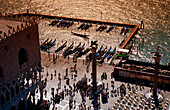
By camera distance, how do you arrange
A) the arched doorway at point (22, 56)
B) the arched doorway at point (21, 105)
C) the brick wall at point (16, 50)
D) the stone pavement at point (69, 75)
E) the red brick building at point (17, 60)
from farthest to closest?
the stone pavement at point (69, 75), the arched doorway at point (21, 105), the arched doorway at point (22, 56), the red brick building at point (17, 60), the brick wall at point (16, 50)

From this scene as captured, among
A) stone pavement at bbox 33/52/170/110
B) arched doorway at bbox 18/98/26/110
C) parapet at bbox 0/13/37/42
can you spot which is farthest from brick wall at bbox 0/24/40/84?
stone pavement at bbox 33/52/170/110

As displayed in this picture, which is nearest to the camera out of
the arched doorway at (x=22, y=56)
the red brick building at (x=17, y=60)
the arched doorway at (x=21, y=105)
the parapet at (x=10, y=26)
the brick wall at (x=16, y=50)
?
the brick wall at (x=16, y=50)

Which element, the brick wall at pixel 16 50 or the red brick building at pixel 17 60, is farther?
the red brick building at pixel 17 60

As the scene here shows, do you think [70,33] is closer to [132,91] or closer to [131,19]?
[131,19]

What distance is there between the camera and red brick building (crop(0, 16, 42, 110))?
74500mm

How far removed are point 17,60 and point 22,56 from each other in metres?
3.49

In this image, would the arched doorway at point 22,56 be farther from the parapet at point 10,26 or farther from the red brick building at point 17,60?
the parapet at point 10,26

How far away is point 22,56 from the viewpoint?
81.7 m

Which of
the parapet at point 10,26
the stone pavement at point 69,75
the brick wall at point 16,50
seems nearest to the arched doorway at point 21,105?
the stone pavement at point 69,75

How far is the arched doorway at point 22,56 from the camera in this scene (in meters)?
80.9

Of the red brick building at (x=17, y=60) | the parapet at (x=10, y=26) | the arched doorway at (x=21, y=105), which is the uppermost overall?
the parapet at (x=10, y=26)

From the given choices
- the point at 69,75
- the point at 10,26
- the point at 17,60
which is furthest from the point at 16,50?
the point at 69,75

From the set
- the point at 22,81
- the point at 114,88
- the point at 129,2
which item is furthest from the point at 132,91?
the point at 129,2

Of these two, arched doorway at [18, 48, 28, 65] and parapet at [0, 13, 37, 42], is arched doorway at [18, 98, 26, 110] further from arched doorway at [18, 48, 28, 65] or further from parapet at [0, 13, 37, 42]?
parapet at [0, 13, 37, 42]
